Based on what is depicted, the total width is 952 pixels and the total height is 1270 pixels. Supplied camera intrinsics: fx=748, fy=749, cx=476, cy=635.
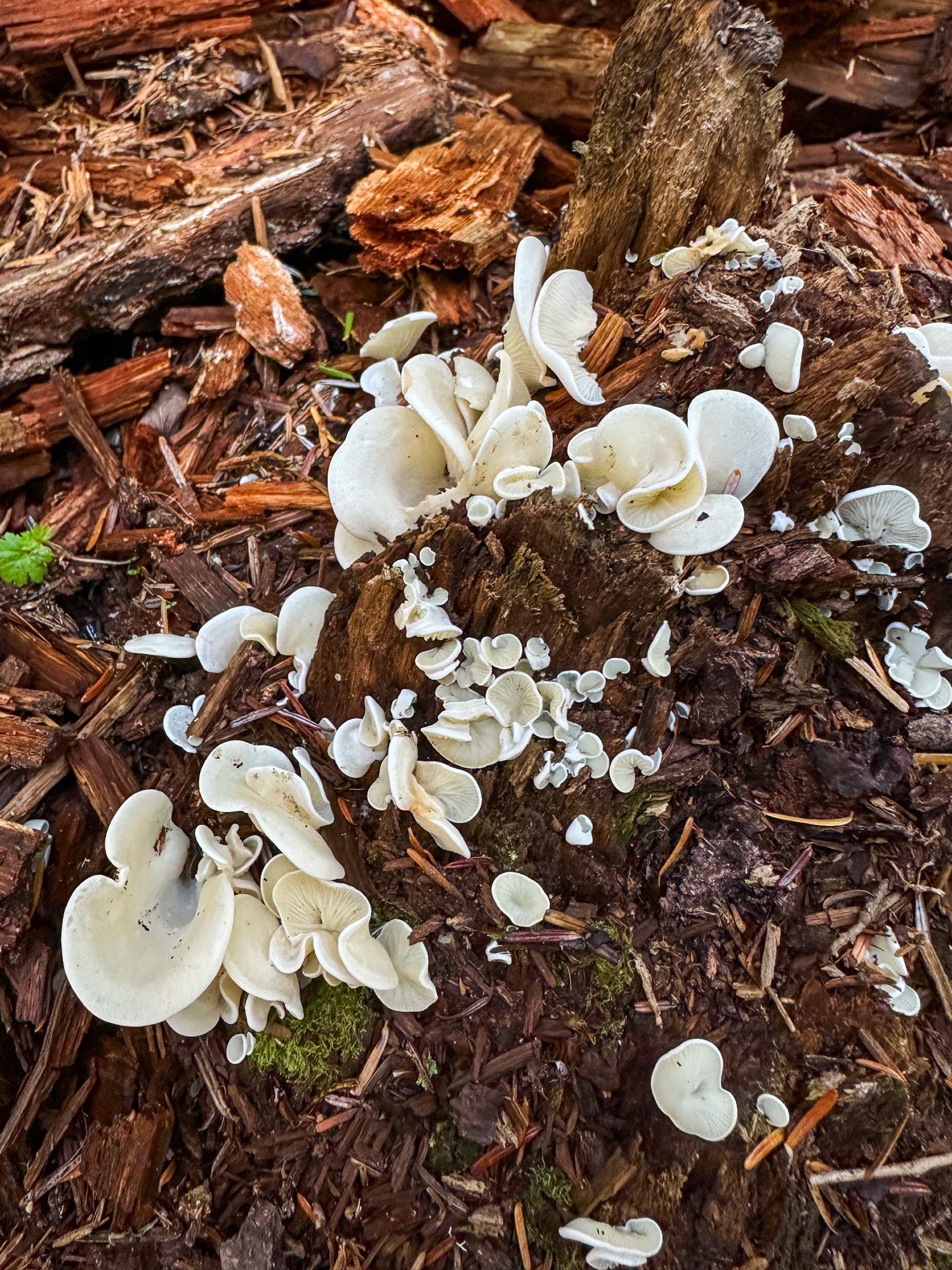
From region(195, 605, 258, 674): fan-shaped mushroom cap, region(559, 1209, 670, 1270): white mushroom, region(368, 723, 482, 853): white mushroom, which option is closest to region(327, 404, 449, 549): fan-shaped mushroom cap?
region(195, 605, 258, 674): fan-shaped mushroom cap

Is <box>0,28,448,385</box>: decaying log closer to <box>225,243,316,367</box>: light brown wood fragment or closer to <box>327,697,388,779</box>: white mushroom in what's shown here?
<box>225,243,316,367</box>: light brown wood fragment

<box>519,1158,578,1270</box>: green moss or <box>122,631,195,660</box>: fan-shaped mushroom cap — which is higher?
<box>122,631,195,660</box>: fan-shaped mushroom cap

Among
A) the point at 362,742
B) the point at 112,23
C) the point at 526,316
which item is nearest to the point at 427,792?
the point at 362,742

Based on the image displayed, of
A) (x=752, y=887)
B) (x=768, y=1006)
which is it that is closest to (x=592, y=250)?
(x=752, y=887)

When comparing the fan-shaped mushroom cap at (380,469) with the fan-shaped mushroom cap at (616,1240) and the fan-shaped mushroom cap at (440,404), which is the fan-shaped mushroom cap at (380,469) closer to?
the fan-shaped mushroom cap at (440,404)

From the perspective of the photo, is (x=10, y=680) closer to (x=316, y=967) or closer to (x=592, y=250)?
(x=316, y=967)

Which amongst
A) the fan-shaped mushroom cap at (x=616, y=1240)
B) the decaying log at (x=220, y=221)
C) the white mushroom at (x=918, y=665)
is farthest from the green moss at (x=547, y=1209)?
the decaying log at (x=220, y=221)
